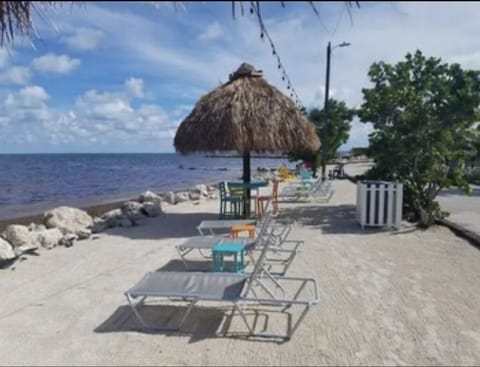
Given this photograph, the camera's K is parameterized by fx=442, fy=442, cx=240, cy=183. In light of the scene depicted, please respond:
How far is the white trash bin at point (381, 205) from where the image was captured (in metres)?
9.15

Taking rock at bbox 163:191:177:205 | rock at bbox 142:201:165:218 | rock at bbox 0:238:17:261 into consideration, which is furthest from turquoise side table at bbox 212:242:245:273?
rock at bbox 163:191:177:205

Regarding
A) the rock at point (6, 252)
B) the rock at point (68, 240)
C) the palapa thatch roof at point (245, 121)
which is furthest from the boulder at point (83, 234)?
the palapa thatch roof at point (245, 121)

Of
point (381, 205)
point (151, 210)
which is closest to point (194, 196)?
point (151, 210)

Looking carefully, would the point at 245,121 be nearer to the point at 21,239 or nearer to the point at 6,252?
the point at 21,239

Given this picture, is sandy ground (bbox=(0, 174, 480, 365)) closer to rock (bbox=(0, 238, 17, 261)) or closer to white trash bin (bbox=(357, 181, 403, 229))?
rock (bbox=(0, 238, 17, 261))

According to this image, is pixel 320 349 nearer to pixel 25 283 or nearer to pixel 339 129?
pixel 25 283

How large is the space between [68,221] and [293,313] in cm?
794

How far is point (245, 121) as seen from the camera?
10359 mm

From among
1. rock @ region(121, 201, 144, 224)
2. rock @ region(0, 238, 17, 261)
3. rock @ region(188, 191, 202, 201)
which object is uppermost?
rock @ region(0, 238, 17, 261)

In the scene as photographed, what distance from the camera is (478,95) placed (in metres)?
9.13

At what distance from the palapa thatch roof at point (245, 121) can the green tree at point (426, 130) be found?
1.76 meters

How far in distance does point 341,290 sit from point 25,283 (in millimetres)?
4286

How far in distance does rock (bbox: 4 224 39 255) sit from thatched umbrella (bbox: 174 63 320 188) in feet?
13.9

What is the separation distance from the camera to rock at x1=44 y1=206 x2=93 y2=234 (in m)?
10.3
